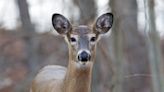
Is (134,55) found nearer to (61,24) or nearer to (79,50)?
(61,24)

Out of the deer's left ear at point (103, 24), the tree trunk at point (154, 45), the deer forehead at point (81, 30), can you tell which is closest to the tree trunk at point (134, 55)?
the tree trunk at point (154, 45)

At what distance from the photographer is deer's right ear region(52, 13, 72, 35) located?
31.5 feet

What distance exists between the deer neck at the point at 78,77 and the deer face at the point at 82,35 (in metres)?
0.11

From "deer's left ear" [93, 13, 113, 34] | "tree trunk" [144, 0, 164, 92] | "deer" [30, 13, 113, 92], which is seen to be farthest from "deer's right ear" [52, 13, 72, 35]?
"tree trunk" [144, 0, 164, 92]

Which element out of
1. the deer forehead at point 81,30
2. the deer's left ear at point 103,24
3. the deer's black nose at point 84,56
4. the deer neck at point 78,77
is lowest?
the deer neck at point 78,77

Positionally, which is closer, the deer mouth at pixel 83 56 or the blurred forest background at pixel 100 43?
the deer mouth at pixel 83 56

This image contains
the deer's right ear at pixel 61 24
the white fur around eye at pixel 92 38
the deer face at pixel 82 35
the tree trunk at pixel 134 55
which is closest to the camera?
the deer face at pixel 82 35

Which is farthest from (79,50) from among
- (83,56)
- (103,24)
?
(103,24)

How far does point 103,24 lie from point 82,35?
0.68 metres

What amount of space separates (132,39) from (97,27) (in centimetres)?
1472

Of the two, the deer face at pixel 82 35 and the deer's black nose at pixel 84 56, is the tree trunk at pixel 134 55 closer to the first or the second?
the deer face at pixel 82 35

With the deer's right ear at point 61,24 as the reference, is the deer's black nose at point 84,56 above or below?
below

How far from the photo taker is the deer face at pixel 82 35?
890 centimetres

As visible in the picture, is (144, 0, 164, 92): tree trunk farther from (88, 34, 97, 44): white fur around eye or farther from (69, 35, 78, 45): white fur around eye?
(69, 35, 78, 45): white fur around eye
